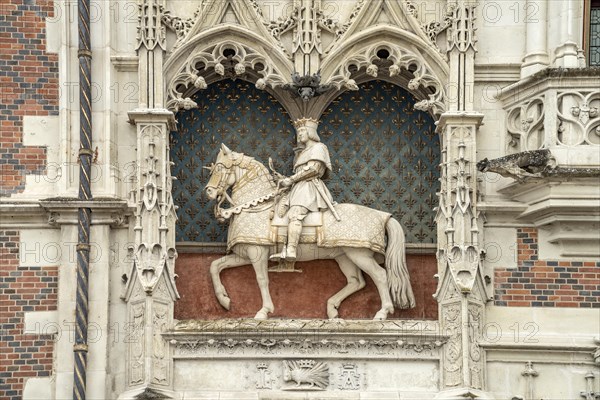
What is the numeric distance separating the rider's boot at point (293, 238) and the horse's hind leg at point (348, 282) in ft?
1.69

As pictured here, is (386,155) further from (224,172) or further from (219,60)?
(219,60)

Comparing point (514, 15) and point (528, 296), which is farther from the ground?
point (514, 15)

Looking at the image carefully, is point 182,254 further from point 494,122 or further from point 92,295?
point 494,122

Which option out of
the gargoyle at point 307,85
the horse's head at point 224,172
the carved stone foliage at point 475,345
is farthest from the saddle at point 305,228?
the carved stone foliage at point 475,345

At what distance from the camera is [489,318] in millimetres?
18672

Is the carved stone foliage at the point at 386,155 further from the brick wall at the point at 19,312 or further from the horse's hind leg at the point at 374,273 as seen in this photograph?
the brick wall at the point at 19,312

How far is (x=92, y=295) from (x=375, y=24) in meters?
3.96

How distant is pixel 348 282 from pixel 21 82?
382cm

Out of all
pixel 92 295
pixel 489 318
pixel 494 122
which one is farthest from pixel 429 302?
pixel 92 295

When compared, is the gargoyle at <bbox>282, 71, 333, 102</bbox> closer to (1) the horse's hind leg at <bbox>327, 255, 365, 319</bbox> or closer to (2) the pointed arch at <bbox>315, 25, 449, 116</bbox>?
(2) the pointed arch at <bbox>315, 25, 449, 116</bbox>

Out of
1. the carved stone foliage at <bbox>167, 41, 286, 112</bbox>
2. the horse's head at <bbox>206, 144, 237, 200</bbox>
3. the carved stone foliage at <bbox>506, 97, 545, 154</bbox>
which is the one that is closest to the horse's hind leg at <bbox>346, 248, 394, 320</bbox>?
the horse's head at <bbox>206, 144, 237, 200</bbox>

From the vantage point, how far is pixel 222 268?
749 inches

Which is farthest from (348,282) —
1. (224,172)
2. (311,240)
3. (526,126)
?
(526,126)

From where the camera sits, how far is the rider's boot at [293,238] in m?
18.7
